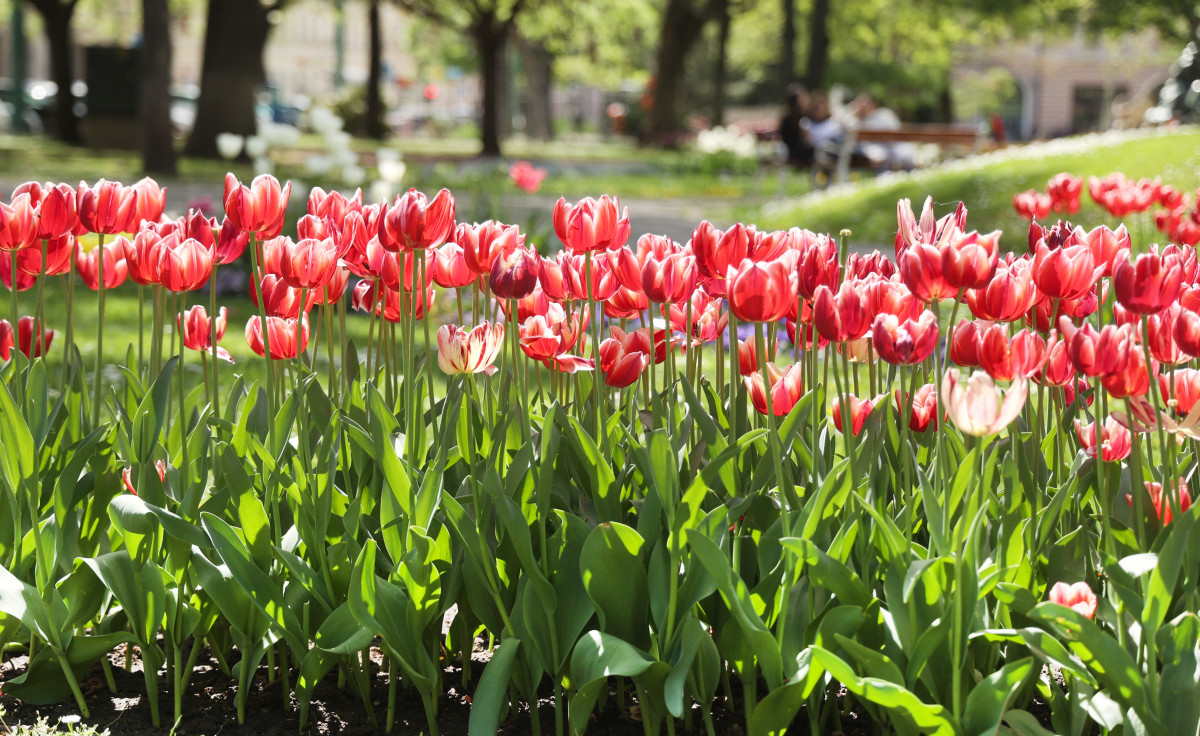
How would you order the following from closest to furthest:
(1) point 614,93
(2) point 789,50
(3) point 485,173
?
(3) point 485,173 < (2) point 789,50 < (1) point 614,93

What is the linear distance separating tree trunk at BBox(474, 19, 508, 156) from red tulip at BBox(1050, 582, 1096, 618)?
25172 millimetres

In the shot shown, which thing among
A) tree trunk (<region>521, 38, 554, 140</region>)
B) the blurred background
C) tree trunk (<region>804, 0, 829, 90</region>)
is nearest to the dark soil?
the blurred background

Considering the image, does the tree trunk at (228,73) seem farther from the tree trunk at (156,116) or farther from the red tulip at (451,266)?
the red tulip at (451,266)

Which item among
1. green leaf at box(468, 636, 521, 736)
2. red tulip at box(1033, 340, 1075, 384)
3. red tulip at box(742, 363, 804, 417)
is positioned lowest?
green leaf at box(468, 636, 521, 736)

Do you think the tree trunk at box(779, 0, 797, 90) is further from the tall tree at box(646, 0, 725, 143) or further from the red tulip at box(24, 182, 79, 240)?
the red tulip at box(24, 182, 79, 240)

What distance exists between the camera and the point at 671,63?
3191 cm

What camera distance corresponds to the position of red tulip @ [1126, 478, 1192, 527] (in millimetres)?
1899

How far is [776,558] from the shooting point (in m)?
2.00

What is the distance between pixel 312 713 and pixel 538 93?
137 feet

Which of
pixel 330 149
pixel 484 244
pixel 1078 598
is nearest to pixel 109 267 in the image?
pixel 484 244

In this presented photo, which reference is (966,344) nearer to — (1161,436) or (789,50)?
(1161,436)

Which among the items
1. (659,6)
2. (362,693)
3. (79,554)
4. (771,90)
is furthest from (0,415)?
(771,90)

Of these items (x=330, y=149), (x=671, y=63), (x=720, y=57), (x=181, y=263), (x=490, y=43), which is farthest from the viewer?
A: (x=720, y=57)

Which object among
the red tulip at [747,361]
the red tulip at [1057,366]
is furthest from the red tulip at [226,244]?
the red tulip at [1057,366]
